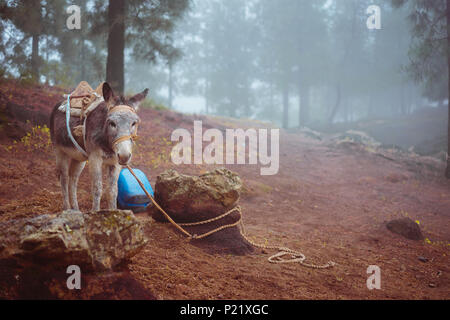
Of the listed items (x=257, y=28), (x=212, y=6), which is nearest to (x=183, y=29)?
(x=212, y=6)

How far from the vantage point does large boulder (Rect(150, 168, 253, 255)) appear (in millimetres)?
4457

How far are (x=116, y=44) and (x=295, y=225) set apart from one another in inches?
350

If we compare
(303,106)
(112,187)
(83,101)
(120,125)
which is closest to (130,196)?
(112,187)

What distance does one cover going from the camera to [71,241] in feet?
7.64

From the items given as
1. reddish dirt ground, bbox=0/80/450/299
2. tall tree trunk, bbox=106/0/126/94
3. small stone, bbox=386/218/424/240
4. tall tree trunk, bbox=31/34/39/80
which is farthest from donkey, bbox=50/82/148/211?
tall tree trunk, bbox=31/34/39/80

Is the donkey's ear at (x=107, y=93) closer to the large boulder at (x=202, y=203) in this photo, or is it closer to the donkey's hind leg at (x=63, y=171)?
the donkey's hind leg at (x=63, y=171)

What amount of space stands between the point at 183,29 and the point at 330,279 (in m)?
34.1

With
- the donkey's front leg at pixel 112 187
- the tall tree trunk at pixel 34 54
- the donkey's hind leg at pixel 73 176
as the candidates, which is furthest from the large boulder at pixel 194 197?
the tall tree trunk at pixel 34 54

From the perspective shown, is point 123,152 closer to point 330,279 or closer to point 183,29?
point 330,279

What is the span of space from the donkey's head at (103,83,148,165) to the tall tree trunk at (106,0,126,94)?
7.20m

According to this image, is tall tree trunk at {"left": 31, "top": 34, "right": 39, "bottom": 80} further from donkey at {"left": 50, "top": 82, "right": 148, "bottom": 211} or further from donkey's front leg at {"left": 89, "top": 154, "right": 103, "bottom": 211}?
donkey's front leg at {"left": 89, "top": 154, "right": 103, "bottom": 211}

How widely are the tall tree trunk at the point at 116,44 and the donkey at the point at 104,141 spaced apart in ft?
21.2

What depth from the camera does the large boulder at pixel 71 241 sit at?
2232 mm

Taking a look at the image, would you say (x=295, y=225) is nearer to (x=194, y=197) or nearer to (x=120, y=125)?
(x=194, y=197)
